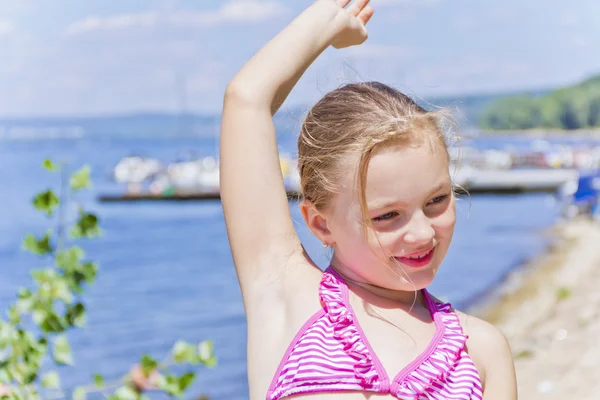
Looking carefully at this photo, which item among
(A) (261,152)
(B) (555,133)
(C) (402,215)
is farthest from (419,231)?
(B) (555,133)

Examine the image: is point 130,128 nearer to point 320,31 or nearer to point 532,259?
point 532,259

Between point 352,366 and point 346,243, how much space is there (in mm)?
246

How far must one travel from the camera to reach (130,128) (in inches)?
4722

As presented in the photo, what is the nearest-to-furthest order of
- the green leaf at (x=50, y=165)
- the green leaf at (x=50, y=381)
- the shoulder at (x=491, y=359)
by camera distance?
the shoulder at (x=491, y=359), the green leaf at (x=50, y=165), the green leaf at (x=50, y=381)

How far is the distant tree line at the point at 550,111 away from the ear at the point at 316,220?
337 ft

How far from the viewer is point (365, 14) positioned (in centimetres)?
197

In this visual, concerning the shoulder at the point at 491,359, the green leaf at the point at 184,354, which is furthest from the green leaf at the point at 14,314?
the shoulder at the point at 491,359

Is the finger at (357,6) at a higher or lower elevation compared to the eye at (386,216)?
higher

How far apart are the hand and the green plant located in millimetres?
1143

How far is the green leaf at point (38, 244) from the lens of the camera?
2844 mm

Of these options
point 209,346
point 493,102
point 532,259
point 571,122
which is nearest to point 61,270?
point 209,346

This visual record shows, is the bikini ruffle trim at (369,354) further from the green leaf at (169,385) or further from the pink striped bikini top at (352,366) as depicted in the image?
the green leaf at (169,385)

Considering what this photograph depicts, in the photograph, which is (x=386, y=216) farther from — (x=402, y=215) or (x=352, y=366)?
(x=352, y=366)

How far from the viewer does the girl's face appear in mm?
1621
